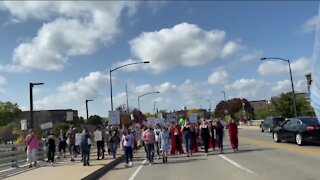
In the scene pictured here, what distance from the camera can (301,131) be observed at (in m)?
27.9

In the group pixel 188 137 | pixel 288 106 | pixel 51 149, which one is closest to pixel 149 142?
pixel 188 137

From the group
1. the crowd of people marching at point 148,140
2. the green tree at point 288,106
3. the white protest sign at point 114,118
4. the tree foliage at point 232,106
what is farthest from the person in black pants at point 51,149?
the tree foliage at point 232,106

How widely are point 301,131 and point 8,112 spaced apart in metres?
111

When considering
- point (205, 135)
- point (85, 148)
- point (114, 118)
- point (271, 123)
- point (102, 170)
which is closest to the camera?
point (102, 170)

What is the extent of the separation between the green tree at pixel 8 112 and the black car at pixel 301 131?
106m

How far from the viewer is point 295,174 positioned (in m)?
14.5

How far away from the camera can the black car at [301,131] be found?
27.4 m

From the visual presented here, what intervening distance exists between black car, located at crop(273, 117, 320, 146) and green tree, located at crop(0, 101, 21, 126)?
10626 cm

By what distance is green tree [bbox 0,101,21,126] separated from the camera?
127875 millimetres

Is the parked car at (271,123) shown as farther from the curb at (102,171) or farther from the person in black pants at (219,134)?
the curb at (102,171)

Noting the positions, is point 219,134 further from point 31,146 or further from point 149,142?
point 31,146

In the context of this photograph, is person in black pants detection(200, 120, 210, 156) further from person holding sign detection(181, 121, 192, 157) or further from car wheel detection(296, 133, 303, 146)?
car wheel detection(296, 133, 303, 146)

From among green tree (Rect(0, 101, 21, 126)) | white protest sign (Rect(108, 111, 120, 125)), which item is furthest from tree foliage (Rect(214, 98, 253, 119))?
white protest sign (Rect(108, 111, 120, 125))

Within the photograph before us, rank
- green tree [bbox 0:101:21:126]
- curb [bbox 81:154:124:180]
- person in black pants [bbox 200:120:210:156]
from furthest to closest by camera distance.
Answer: green tree [bbox 0:101:21:126], person in black pants [bbox 200:120:210:156], curb [bbox 81:154:124:180]
